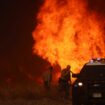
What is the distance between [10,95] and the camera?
Result: 25.7 m

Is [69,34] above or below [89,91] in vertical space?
above

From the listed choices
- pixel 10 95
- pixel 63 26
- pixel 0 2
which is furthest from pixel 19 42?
pixel 10 95

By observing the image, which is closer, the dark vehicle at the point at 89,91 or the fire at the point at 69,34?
the dark vehicle at the point at 89,91

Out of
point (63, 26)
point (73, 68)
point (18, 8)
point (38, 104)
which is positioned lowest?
point (38, 104)

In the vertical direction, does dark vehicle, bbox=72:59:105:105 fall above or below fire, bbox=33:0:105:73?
below

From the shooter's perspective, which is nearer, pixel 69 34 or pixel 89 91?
pixel 89 91

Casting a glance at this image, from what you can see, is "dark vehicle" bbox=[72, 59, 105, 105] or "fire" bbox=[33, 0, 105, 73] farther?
"fire" bbox=[33, 0, 105, 73]

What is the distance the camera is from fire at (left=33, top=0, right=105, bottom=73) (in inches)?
1315

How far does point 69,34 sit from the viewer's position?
1324 inches

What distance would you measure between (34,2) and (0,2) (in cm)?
288

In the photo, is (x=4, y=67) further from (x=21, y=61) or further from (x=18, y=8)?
(x=18, y=8)

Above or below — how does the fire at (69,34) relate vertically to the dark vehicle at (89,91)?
above

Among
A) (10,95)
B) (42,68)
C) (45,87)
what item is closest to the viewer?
(10,95)

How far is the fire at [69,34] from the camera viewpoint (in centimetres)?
3340
